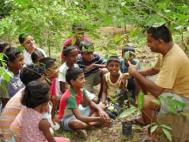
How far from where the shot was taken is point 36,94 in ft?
11.1

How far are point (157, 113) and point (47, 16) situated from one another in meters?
2.24

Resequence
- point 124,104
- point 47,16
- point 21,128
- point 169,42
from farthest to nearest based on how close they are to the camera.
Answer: point 47,16 → point 124,104 → point 169,42 → point 21,128

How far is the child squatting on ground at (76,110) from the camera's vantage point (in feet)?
14.6

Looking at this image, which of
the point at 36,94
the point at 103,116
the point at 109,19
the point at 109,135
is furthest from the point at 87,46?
the point at 109,19

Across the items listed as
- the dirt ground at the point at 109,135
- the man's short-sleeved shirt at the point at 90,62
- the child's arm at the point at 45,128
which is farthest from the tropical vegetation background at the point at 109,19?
the child's arm at the point at 45,128

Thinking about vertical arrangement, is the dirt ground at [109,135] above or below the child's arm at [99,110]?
below

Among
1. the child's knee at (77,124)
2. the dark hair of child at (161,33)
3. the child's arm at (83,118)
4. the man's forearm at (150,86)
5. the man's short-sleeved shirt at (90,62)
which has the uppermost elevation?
the dark hair of child at (161,33)

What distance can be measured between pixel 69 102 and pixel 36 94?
111 cm

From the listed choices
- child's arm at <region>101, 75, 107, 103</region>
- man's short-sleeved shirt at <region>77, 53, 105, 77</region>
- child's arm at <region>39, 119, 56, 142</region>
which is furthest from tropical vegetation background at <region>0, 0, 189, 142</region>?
child's arm at <region>39, 119, 56, 142</region>

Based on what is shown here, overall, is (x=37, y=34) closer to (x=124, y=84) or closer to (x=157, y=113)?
(x=124, y=84)

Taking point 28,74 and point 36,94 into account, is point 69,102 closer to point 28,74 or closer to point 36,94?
point 28,74

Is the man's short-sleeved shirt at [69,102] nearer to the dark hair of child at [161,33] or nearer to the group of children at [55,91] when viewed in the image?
the group of children at [55,91]

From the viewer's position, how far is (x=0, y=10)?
372 inches

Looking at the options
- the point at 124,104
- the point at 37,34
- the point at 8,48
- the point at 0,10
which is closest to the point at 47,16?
the point at 37,34
